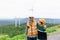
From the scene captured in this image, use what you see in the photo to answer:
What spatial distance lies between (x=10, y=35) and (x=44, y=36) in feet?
25.1

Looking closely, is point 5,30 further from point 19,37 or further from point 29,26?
point 29,26

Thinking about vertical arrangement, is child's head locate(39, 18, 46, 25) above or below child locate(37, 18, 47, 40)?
above

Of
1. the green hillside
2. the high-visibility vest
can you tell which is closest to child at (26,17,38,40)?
the high-visibility vest

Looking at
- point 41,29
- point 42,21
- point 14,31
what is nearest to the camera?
point 42,21

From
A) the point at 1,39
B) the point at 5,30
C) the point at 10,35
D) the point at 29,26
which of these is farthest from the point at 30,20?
the point at 5,30

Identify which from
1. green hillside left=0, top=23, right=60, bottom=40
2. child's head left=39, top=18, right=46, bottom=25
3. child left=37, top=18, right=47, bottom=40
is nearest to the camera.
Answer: child's head left=39, top=18, right=46, bottom=25

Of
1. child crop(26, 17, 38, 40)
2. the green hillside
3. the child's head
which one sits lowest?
the green hillside

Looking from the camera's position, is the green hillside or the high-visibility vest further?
the green hillside

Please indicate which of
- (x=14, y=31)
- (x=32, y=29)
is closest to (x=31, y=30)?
(x=32, y=29)

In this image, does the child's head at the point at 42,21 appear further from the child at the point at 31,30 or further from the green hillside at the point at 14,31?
the green hillside at the point at 14,31

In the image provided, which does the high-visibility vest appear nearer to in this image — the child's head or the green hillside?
the child's head

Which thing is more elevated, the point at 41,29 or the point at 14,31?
the point at 41,29

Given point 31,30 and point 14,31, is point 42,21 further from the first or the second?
point 14,31

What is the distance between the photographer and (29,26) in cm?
976
